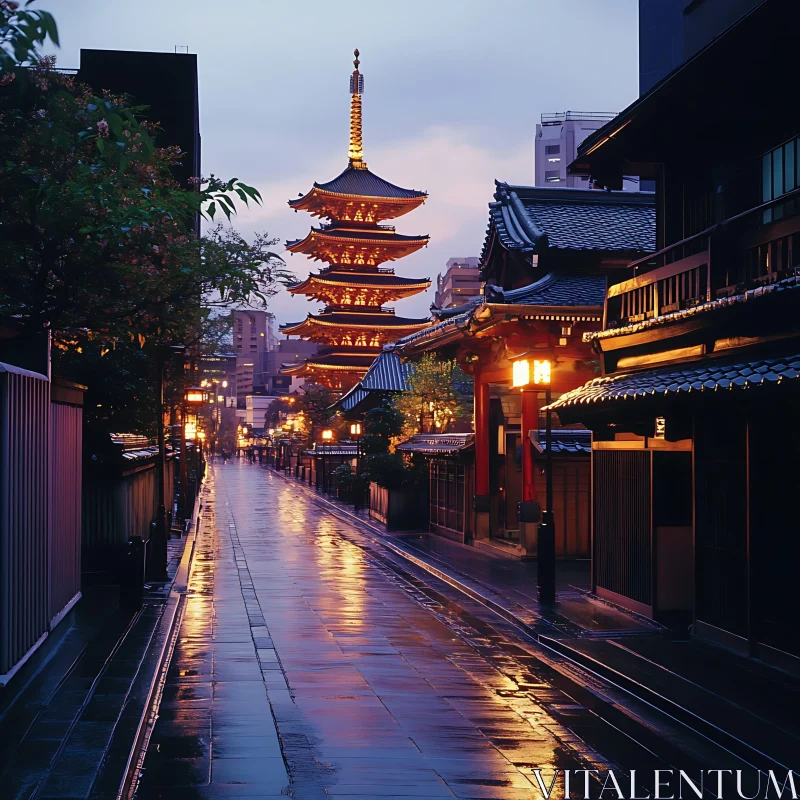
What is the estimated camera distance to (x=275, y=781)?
7.70 m

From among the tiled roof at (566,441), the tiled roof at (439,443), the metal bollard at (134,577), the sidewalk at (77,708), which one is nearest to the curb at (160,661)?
the sidewalk at (77,708)

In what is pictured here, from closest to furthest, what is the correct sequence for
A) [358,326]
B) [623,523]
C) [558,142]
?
1. [623,523]
2. [358,326]
3. [558,142]

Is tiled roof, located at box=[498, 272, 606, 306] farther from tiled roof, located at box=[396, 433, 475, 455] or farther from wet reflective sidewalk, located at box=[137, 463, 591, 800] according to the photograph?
wet reflective sidewalk, located at box=[137, 463, 591, 800]

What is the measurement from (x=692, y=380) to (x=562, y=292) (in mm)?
11769

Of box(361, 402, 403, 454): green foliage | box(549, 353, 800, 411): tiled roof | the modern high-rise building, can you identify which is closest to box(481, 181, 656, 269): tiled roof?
box(549, 353, 800, 411): tiled roof

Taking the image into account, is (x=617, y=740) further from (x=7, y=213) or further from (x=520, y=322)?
(x=520, y=322)

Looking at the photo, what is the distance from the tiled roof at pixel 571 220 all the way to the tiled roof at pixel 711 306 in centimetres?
707

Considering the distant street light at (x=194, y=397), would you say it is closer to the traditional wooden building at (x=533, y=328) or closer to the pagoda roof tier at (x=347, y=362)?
the traditional wooden building at (x=533, y=328)

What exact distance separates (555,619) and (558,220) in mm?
12267

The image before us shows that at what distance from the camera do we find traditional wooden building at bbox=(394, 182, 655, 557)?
2311cm

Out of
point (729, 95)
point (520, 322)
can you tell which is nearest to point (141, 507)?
point (520, 322)

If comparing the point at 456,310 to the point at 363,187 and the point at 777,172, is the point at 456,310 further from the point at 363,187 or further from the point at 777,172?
the point at 363,187

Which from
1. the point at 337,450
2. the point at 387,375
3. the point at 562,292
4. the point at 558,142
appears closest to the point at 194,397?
the point at 562,292

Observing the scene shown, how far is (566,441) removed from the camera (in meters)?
23.5
